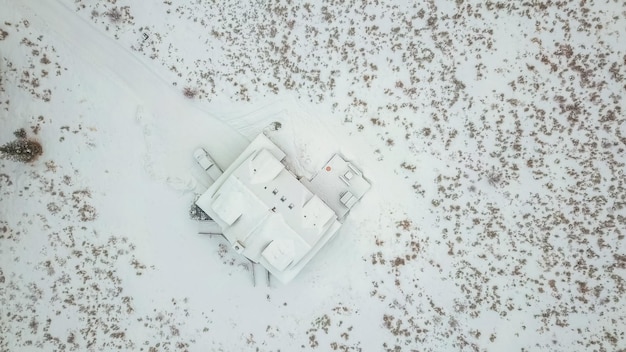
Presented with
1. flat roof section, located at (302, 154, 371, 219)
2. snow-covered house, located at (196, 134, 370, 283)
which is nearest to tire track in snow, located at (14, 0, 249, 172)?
snow-covered house, located at (196, 134, 370, 283)

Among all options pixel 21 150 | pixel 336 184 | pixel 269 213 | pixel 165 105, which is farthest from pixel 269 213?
A: pixel 21 150

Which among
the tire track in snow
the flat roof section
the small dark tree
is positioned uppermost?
the flat roof section

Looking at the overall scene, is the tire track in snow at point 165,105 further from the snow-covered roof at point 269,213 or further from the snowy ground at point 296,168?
the snow-covered roof at point 269,213

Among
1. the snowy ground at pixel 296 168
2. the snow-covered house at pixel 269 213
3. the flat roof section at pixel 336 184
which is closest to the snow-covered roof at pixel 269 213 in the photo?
the snow-covered house at pixel 269 213

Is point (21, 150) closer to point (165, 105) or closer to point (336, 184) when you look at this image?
point (165, 105)

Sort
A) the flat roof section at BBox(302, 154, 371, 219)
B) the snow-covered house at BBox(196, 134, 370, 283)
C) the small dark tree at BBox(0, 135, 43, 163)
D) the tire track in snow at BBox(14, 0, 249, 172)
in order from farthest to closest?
the tire track in snow at BBox(14, 0, 249, 172), the flat roof section at BBox(302, 154, 371, 219), the small dark tree at BBox(0, 135, 43, 163), the snow-covered house at BBox(196, 134, 370, 283)

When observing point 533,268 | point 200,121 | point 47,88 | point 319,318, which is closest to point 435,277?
point 533,268

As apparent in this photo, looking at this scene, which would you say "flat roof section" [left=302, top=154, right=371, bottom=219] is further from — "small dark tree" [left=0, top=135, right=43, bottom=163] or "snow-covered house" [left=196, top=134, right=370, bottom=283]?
"small dark tree" [left=0, top=135, right=43, bottom=163]
